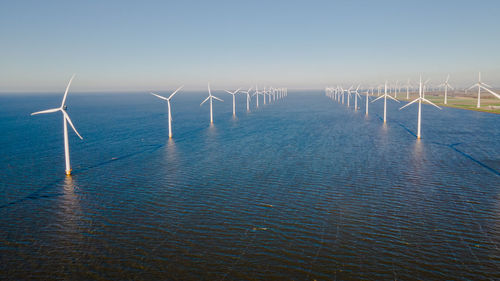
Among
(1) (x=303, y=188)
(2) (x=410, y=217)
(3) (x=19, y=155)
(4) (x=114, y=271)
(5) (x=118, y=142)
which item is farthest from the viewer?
(5) (x=118, y=142)

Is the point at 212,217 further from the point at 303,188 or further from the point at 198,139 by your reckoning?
the point at 198,139

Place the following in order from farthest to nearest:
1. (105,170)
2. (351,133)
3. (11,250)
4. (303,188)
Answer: (351,133)
(105,170)
(303,188)
(11,250)

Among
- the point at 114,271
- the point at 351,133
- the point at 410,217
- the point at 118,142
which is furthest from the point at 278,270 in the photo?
the point at 351,133

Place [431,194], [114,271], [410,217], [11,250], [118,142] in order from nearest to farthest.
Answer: [114,271] < [11,250] < [410,217] < [431,194] < [118,142]

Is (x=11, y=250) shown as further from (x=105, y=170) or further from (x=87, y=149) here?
(x=87, y=149)

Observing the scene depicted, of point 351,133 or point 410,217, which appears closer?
point 410,217

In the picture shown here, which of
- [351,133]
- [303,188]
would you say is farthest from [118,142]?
[351,133]
